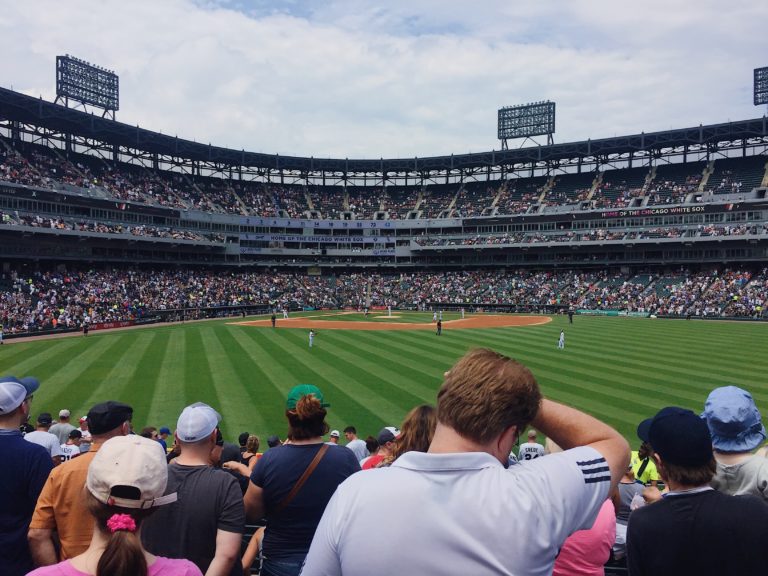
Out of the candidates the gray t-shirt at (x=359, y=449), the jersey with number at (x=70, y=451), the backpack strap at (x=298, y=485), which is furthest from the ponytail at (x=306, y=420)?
the jersey with number at (x=70, y=451)

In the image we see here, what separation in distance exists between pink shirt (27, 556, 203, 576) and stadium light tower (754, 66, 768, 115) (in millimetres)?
92654

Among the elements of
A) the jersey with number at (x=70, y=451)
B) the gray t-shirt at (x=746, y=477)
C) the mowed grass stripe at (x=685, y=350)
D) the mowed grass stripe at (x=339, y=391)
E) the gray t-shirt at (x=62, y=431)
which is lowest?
the mowed grass stripe at (x=339, y=391)

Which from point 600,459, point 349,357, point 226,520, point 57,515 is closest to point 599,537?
point 600,459

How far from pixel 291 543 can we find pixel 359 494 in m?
2.54

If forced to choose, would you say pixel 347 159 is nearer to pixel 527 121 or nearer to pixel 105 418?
pixel 527 121

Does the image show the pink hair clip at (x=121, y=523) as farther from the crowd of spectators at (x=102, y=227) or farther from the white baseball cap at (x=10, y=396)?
the crowd of spectators at (x=102, y=227)

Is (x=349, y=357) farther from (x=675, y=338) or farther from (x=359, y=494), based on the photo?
(x=359, y=494)

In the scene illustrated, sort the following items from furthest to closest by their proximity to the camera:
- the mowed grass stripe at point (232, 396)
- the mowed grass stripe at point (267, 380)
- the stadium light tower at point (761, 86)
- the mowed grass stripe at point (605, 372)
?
1. the stadium light tower at point (761, 86)
2. the mowed grass stripe at point (605, 372)
3. the mowed grass stripe at point (267, 380)
4. the mowed grass stripe at point (232, 396)

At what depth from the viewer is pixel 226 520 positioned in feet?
12.7

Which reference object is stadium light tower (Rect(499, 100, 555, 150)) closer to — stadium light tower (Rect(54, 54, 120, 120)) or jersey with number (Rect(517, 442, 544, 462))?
stadium light tower (Rect(54, 54, 120, 120))

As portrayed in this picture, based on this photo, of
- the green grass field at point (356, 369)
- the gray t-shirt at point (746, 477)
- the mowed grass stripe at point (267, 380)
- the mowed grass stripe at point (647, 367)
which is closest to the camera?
the gray t-shirt at point (746, 477)

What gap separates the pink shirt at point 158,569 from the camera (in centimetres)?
243

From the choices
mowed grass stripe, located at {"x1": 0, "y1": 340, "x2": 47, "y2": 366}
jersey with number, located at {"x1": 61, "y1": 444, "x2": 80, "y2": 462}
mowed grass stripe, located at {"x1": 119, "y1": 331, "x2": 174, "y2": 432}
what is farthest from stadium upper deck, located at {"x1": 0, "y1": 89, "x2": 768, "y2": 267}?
jersey with number, located at {"x1": 61, "y1": 444, "x2": 80, "y2": 462}

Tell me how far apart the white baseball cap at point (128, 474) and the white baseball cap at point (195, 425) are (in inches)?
57.5
